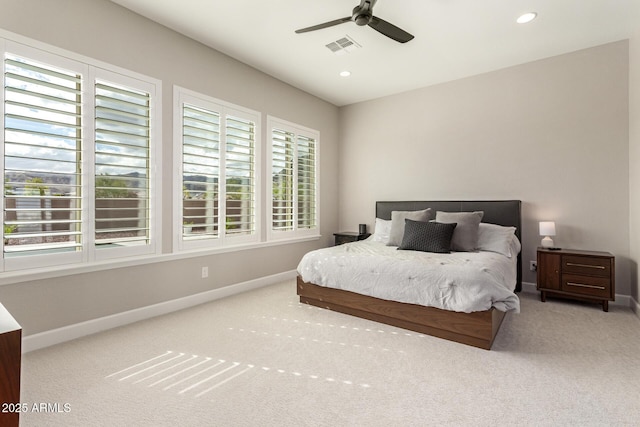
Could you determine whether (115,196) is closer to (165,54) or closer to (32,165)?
(32,165)

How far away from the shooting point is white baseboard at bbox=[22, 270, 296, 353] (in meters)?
2.43

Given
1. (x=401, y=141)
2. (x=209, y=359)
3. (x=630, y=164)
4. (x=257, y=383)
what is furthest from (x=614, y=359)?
(x=401, y=141)

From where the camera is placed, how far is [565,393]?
73.7 inches

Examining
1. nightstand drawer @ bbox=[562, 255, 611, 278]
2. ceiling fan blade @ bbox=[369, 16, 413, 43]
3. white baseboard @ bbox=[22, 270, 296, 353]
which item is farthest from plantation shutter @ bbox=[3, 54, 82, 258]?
nightstand drawer @ bbox=[562, 255, 611, 278]

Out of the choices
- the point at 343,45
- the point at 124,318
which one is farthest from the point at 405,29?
the point at 124,318

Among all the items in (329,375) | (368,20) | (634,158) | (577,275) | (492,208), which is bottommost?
(329,375)

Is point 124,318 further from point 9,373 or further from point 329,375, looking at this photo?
point 9,373

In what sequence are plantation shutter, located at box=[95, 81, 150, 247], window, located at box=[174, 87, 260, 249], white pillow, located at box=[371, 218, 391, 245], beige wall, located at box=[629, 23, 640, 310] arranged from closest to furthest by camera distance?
plantation shutter, located at box=[95, 81, 150, 247] < beige wall, located at box=[629, 23, 640, 310] < window, located at box=[174, 87, 260, 249] < white pillow, located at box=[371, 218, 391, 245]

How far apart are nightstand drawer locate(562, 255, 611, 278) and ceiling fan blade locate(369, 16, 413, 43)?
2927 millimetres

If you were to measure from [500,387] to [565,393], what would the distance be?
354 mm

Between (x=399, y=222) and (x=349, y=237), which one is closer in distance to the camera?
(x=399, y=222)

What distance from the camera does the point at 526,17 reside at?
118 inches

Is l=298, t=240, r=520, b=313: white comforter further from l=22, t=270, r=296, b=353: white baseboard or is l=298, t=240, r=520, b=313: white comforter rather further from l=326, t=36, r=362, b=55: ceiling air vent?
l=326, t=36, r=362, b=55: ceiling air vent

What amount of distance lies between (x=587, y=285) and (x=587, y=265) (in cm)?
21
